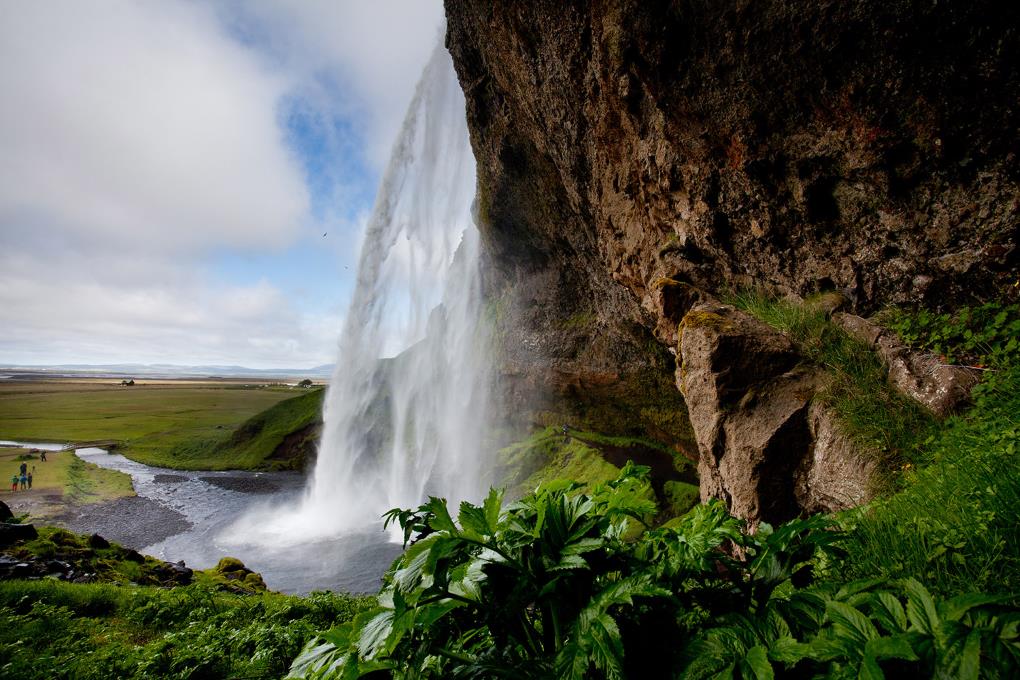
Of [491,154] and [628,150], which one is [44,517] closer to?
[491,154]

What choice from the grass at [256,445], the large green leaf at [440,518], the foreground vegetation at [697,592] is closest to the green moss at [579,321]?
the foreground vegetation at [697,592]

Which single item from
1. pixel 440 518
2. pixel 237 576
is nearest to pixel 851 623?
pixel 440 518

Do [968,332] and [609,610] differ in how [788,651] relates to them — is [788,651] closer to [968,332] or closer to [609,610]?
[609,610]

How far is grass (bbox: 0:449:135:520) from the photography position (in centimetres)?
2133

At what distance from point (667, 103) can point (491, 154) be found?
6.14 m

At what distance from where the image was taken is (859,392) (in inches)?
181

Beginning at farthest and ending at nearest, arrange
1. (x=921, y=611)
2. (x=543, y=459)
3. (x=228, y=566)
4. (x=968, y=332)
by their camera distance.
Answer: (x=543, y=459)
(x=228, y=566)
(x=968, y=332)
(x=921, y=611)

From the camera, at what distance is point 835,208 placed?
5.70m

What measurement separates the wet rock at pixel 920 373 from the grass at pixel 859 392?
0.08 m

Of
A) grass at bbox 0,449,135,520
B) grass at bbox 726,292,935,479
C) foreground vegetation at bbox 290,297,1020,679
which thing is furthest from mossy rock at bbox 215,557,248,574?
grass at bbox 0,449,135,520

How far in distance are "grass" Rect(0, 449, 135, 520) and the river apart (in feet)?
4.04

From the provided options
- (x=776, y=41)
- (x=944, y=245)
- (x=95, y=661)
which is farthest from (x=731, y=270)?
(x=95, y=661)

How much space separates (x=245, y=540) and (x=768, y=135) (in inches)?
789

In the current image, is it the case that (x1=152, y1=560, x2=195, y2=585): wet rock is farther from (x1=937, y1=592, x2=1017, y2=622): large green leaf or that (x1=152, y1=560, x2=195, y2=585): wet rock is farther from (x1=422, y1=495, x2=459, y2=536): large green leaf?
(x1=937, y1=592, x2=1017, y2=622): large green leaf
